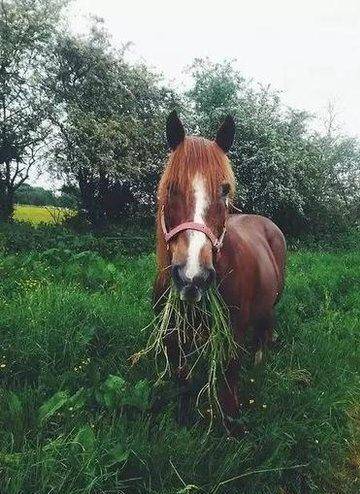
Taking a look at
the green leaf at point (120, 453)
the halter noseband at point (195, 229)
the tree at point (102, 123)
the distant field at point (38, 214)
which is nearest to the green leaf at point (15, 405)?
the green leaf at point (120, 453)

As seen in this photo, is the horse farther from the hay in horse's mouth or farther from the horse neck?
the hay in horse's mouth

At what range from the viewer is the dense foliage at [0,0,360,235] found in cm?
1437

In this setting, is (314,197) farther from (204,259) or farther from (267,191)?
(204,259)

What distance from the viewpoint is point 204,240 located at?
8.53 ft

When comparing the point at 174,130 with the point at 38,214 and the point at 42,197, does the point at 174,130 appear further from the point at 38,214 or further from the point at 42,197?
the point at 42,197

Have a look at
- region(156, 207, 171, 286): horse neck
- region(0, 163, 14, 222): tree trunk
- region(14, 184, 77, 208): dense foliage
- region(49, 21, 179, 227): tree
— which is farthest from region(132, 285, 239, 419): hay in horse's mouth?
region(0, 163, 14, 222): tree trunk

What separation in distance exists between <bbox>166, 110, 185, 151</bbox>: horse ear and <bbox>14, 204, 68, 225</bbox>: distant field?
40.5ft

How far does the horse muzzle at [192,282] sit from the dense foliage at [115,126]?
39.1 ft

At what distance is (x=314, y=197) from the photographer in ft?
57.6

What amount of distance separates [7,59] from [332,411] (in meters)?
14.0

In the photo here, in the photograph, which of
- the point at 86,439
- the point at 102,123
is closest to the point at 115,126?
the point at 102,123

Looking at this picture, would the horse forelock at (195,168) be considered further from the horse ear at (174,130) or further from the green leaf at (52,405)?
the green leaf at (52,405)

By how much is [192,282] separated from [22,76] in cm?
1418

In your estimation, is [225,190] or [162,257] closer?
[225,190]
